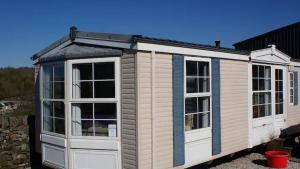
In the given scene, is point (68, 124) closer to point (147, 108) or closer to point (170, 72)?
point (147, 108)

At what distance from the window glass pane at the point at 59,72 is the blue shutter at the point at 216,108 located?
330 centimetres

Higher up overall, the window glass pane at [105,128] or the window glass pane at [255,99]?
the window glass pane at [255,99]

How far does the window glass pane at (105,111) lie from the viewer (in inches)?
261

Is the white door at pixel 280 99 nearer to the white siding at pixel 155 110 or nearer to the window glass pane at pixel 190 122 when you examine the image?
the window glass pane at pixel 190 122

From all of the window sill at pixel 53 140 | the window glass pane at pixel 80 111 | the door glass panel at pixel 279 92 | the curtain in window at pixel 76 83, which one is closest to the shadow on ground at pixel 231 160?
the door glass panel at pixel 279 92

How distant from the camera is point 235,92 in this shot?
8.88 meters

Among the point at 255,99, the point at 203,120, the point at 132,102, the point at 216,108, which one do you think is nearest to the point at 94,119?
the point at 132,102

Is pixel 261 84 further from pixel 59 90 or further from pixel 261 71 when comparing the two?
pixel 59 90

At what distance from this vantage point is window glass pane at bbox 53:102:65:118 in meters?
7.16

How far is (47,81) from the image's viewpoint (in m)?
7.67

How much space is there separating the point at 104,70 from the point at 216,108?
2.91 meters

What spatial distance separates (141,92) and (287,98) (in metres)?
6.68

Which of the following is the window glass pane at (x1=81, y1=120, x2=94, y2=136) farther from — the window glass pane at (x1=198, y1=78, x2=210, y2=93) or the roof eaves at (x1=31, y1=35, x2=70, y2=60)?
the window glass pane at (x1=198, y1=78, x2=210, y2=93)

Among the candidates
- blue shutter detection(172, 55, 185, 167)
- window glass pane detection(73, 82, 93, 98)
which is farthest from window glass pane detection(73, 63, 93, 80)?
blue shutter detection(172, 55, 185, 167)
